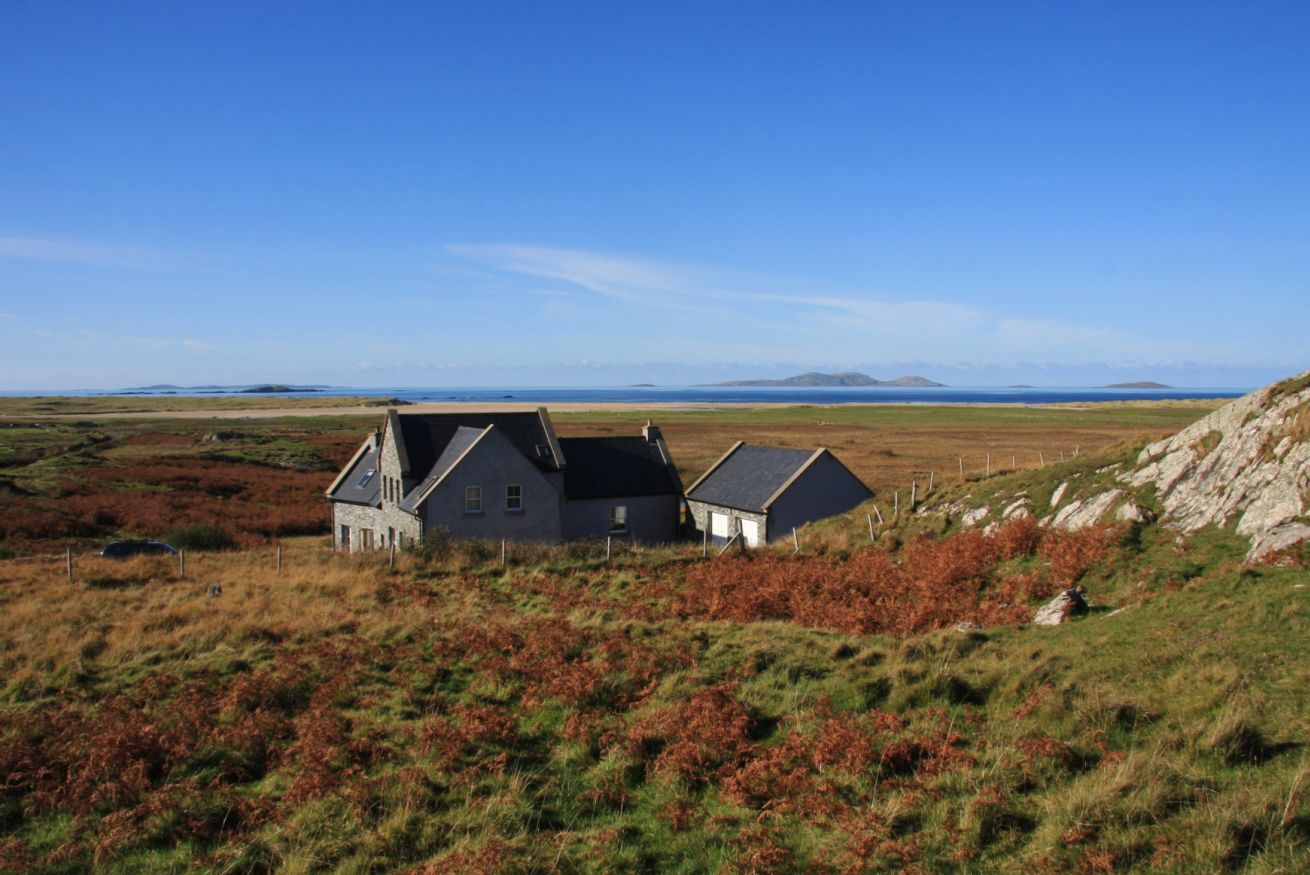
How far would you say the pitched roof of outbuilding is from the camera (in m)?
39.7

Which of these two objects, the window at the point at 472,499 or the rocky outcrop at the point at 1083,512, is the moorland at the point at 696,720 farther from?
the window at the point at 472,499

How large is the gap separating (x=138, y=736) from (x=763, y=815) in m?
10.0

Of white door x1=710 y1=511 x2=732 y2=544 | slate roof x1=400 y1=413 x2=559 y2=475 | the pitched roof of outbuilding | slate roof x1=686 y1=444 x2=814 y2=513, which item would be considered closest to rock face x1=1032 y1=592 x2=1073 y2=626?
slate roof x1=686 y1=444 x2=814 y2=513

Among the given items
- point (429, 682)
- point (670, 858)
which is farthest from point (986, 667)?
point (429, 682)

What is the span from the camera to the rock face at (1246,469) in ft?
58.2

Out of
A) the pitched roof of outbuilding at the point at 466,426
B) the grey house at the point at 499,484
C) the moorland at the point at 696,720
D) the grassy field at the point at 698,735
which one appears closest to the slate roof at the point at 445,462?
the grey house at the point at 499,484

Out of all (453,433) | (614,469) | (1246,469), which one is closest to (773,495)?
(614,469)

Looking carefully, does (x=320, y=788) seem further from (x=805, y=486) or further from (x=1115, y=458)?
(x=805, y=486)

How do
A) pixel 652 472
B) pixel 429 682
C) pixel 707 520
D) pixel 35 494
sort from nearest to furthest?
pixel 429 682 < pixel 707 520 < pixel 652 472 < pixel 35 494

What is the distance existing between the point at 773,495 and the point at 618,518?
30.9 feet

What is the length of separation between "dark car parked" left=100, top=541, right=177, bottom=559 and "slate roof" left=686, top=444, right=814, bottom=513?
2616cm

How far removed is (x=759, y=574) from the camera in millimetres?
26938

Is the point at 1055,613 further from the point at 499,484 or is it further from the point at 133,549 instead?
the point at 133,549

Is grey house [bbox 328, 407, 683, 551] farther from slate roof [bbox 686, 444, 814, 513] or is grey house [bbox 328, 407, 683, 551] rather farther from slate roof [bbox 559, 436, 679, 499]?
slate roof [bbox 686, 444, 814, 513]
